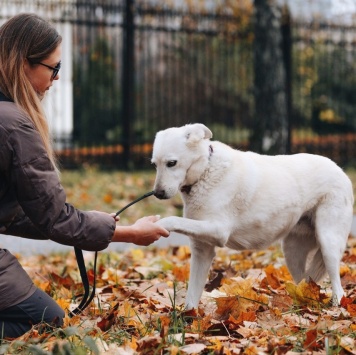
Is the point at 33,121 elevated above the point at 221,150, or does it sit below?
above

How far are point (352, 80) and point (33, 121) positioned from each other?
47.5 feet

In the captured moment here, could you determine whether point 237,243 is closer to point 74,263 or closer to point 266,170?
point 266,170

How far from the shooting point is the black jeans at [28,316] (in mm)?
3734

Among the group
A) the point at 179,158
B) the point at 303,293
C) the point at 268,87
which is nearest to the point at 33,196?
the point at 179,158

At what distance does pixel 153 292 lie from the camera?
4.83m

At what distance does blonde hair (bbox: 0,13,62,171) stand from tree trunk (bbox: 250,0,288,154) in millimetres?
9520

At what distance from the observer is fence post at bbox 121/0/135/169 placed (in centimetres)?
1397

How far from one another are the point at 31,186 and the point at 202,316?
1.20 metres

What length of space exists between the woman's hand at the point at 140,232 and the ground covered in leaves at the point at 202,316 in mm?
347

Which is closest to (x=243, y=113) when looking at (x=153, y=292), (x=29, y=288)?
(x=153, y=292)

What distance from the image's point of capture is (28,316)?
12.4ft

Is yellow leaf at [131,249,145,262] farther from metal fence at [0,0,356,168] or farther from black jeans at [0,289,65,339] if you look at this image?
metal fence at [0,0,356,168]

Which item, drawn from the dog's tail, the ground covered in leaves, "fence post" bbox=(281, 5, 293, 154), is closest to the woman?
the ground covered in leaves

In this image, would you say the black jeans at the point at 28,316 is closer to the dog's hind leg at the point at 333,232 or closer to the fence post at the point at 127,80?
the dog's hind leg at the point at 333,232
